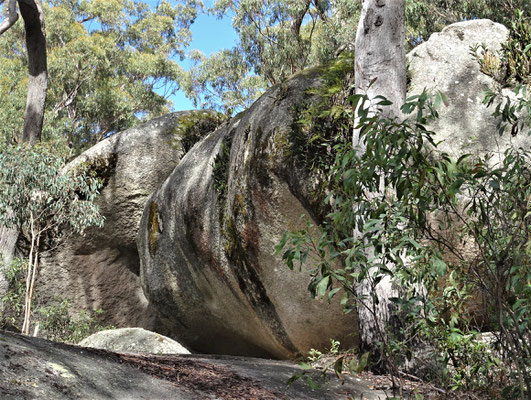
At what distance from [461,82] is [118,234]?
8802 millimetres

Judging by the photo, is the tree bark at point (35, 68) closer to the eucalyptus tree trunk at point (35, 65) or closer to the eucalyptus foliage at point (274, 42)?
the eucalyptus tree trunk at point (35, 65)

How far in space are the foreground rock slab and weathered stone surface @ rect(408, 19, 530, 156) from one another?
319cm

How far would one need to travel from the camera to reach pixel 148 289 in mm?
11695

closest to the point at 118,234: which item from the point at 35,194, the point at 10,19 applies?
the point at 35,194

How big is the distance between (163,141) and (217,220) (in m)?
4.52

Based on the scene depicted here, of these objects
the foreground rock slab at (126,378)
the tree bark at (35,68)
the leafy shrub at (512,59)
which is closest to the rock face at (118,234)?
the tree bark at (35,68)

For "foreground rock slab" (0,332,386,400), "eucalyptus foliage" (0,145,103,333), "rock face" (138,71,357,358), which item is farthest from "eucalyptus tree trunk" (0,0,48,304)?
A: "foreground rock slab" (0,332,386,400)

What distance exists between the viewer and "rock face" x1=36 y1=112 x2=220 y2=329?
13.3m

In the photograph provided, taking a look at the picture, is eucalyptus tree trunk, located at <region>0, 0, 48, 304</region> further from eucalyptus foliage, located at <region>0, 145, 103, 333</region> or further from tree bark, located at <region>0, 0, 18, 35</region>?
eucalyptus foliage, located at <region>0, 145, 103, 333</region>

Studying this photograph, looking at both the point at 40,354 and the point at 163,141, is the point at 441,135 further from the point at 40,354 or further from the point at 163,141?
the point at 163,141

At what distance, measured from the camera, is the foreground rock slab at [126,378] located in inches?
145

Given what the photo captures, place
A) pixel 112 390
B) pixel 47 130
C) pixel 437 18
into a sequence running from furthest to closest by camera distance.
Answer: pixel 47 130 < pixel 437 18 < pixel 112 390

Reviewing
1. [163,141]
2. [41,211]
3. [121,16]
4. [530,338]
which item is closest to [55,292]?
[41,211]

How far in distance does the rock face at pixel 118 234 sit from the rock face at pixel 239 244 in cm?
160
